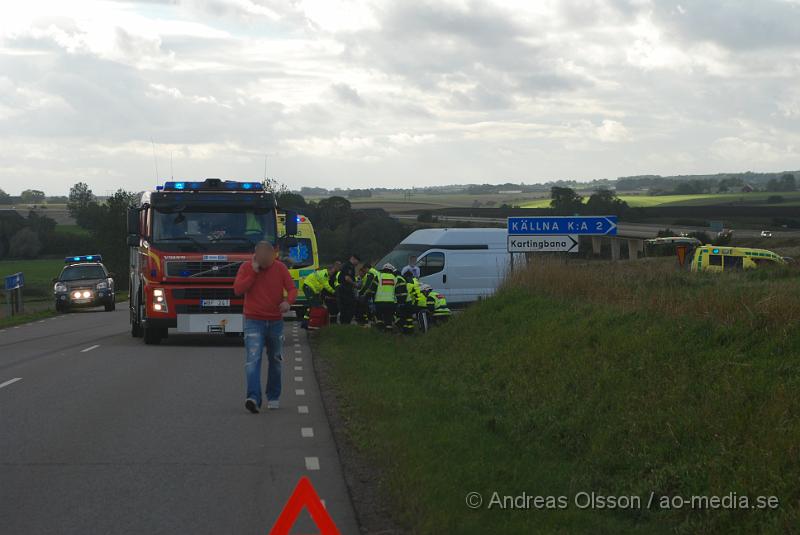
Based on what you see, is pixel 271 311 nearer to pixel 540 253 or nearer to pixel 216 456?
pixel 216 456

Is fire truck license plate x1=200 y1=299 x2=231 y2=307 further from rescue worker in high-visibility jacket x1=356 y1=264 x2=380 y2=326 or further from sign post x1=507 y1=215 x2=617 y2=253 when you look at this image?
sign post x1=507 y1=215 x2=617 y2=253

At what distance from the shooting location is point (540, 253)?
2909 cm

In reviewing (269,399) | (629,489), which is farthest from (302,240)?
(629,489)

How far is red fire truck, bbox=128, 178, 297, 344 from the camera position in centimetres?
2172

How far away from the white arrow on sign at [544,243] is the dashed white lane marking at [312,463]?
16.5m

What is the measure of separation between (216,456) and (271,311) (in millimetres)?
3121

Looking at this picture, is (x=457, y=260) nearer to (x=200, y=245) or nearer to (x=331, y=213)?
(x=200, y=245)

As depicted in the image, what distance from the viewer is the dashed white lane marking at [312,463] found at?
991cm

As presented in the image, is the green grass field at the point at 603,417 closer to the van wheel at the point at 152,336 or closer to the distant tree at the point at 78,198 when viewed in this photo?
the van wheel at the point at 152,336

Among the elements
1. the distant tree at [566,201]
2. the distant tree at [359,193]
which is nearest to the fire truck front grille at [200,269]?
the distant tree at [566,201]

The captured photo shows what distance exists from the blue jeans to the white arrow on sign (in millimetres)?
13461

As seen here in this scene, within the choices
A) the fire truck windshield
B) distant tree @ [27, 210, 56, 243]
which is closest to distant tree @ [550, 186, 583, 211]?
distant tree @ [27, 210, 56, 243]

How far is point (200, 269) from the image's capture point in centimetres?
2172

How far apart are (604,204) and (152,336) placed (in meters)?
68.6
